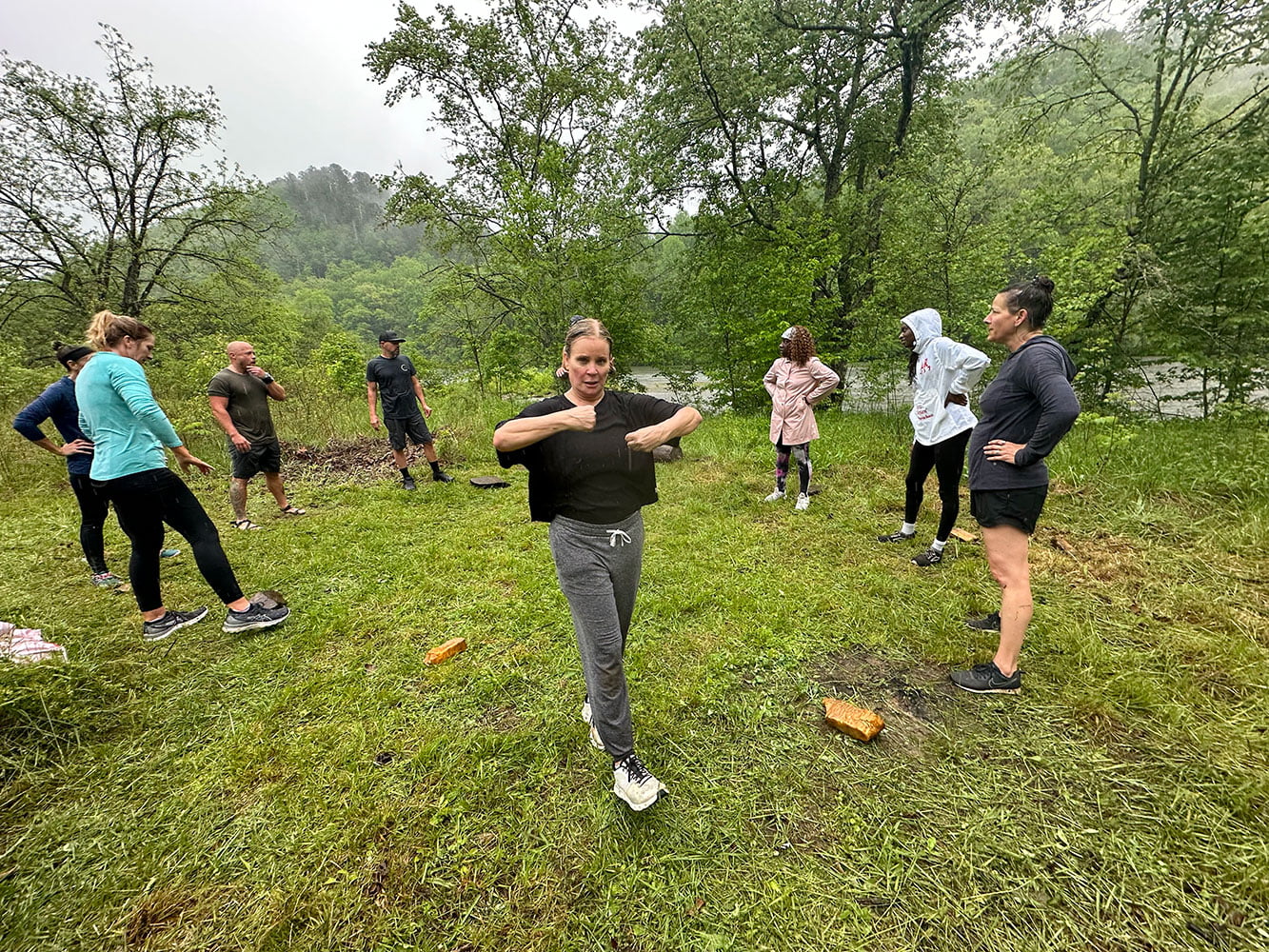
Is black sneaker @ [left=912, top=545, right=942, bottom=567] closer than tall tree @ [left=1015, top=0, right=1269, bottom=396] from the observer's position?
Yes

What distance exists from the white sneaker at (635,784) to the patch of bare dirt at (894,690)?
1.11 meters

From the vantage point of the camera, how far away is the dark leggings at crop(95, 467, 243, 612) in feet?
9.97

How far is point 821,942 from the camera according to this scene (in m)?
1.63

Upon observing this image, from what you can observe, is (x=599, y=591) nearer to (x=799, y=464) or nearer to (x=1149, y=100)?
(x=799, y=464)

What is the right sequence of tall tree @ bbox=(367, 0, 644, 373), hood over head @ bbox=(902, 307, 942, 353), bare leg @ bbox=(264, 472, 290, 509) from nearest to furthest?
1. hood over head @ bbox=(902, 307, 942, 353)
2. bare leg @ bbox=(264, 472, 290, 509)
3. tall tree @ bbox=(367, 0, 644, 373)

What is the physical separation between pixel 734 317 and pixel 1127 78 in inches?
323

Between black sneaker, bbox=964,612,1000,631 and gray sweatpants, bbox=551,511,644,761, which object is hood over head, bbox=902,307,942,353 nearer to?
black sneaker, bbox=964,612,1000,631

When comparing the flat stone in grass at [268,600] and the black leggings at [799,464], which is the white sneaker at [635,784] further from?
the black leggings at [799,464]

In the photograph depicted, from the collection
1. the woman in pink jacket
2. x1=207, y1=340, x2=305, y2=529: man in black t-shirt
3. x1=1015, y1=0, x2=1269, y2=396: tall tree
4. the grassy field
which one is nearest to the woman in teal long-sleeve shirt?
the grassy field

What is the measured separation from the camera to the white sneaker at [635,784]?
6.73 ft

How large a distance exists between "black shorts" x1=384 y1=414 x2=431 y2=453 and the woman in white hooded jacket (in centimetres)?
623

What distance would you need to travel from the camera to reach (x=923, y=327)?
429 cm

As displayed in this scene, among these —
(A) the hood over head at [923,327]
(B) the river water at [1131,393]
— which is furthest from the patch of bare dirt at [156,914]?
(B) the river water at [1131,393]

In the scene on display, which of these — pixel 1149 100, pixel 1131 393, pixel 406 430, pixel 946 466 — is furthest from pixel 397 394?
pixel 1149 100
